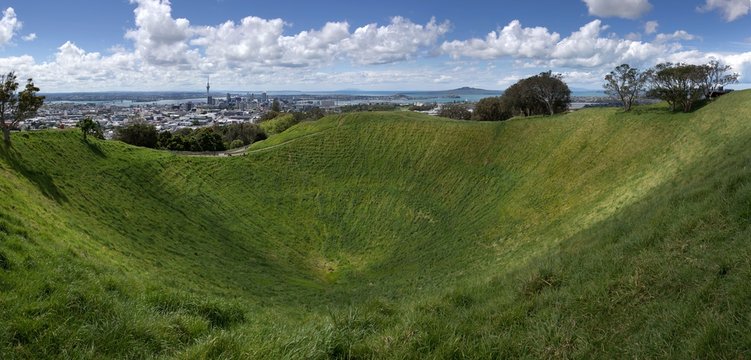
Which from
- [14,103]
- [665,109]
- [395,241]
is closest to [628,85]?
[665,109]

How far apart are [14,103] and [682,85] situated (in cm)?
5703

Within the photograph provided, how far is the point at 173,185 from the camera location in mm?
37031

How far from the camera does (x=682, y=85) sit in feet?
128

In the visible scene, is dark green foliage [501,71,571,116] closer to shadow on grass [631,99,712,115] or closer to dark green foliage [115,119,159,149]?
shadow on grass [631,99,712,115]

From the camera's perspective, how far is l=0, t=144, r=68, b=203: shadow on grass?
78.8 ft

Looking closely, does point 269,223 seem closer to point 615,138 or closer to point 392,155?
point 392,155

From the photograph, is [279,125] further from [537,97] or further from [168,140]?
[537,97]

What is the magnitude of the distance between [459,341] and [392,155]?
43.7 metres

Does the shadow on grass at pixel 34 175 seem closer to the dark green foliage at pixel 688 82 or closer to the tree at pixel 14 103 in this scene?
the tree at pixel 14 103

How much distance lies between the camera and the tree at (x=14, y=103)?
90.7 feet

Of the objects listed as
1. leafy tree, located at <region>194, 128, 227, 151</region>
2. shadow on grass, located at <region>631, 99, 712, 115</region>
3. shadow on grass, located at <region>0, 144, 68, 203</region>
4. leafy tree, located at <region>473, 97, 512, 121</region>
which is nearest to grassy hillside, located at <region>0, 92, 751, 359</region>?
shadow on grass, located at <region>0, 144, 68, 203</region>

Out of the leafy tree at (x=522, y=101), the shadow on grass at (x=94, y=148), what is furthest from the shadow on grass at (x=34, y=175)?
the leafy tree at (x=522, y=101)

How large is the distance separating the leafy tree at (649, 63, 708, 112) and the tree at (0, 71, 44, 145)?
55203mm

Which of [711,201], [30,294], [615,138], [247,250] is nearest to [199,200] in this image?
[247,250]
